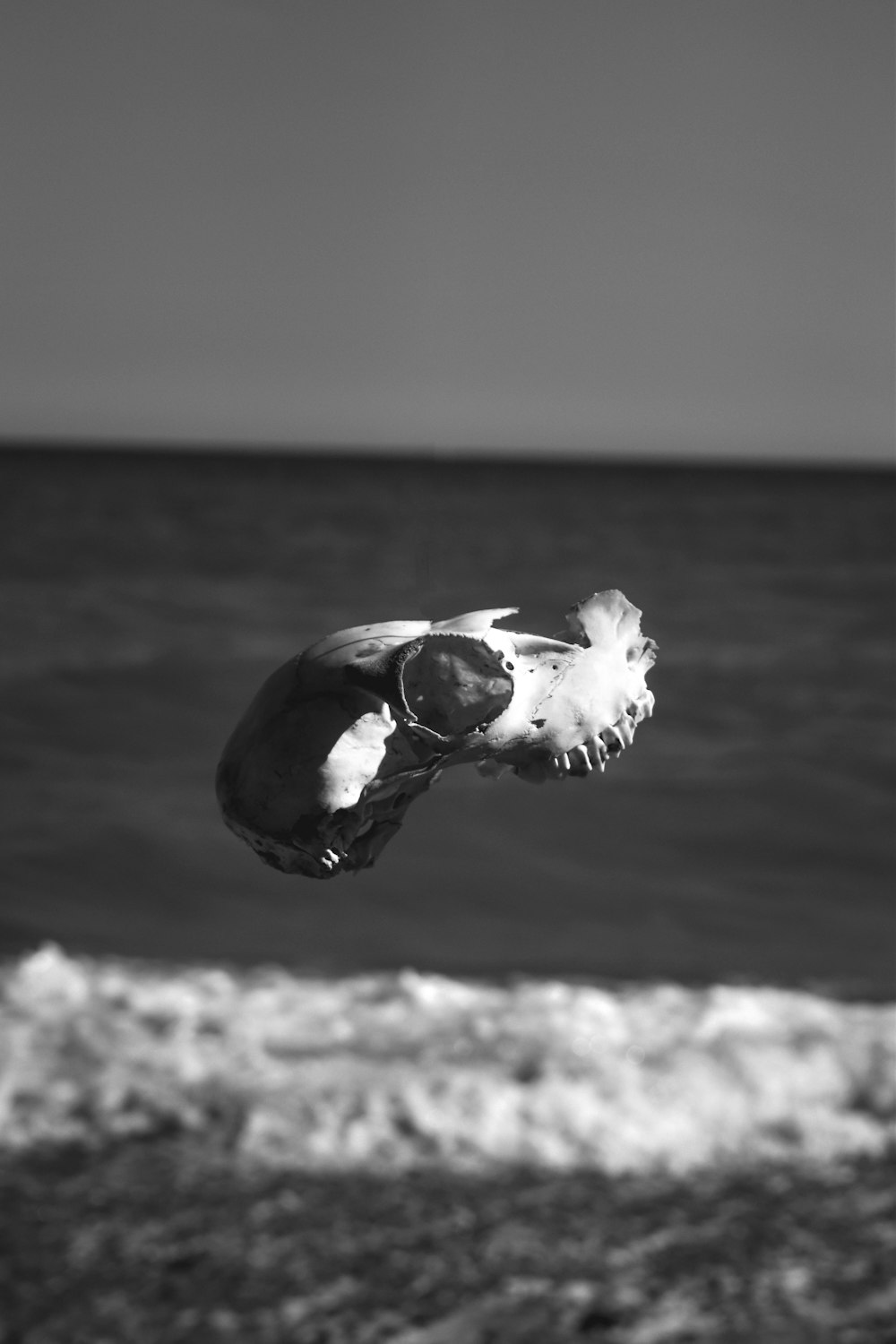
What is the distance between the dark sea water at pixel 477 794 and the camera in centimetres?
1061

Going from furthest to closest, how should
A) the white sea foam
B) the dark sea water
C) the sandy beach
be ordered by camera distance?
the dark sea water
the white sea foam
the sandy beach

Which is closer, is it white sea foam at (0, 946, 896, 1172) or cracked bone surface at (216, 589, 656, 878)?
cracked bone surface at (216, 589, 656, 878)

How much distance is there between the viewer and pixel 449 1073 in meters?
7.50

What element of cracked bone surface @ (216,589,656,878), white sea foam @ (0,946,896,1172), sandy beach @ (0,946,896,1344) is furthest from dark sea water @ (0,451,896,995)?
sandy beach @ (0,946,896,1344)

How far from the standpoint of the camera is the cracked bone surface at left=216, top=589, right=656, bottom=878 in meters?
0.83

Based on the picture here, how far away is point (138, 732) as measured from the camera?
15.2 m

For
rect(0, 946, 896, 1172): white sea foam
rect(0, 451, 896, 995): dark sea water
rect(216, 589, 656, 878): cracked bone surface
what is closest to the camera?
rect(216, 589, 656, 878): cracked bone surface

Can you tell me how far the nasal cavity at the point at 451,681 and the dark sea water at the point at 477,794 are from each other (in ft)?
1.69

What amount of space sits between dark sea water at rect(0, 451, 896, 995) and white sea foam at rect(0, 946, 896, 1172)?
100 centimetres

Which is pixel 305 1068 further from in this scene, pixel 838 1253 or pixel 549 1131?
pixel 838 1253

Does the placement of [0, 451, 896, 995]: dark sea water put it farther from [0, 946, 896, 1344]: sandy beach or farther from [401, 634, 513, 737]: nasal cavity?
[0, 946, 896, 1344]: sandy beach

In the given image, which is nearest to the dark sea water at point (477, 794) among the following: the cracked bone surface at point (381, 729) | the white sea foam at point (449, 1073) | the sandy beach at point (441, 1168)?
the cracked bone surface at point (381, 729)

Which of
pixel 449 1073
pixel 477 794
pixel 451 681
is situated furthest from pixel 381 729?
pixel 477 794

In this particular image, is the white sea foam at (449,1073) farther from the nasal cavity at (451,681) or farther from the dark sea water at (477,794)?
the nasal cavity at (451,681)
